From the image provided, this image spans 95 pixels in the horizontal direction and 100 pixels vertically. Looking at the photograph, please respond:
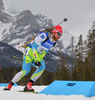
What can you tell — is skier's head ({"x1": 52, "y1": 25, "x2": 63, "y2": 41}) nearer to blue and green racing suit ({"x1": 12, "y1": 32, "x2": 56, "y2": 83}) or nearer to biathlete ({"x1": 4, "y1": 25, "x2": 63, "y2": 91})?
biathlete ({"x1": 4, "y1": 25, "x2": 63, "y2": 91})

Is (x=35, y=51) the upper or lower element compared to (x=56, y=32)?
lower

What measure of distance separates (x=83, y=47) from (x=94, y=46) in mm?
7308

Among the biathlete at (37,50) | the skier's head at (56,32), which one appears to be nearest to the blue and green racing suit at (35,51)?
the biathlete at (37,50)

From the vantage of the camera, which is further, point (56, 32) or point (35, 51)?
point (56, 32)

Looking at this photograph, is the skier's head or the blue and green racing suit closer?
the blue and green racing suit

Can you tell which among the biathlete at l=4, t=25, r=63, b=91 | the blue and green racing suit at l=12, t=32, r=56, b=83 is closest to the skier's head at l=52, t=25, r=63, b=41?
the biathlete at l=4, t=25, r=63, b=91

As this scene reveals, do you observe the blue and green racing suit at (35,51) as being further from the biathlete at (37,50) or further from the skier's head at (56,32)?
the skier's head at (56,32)

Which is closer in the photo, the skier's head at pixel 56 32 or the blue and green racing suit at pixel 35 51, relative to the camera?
the blue and green racing suit at pixel 35 51

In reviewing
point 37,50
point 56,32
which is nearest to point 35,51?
point 37,50

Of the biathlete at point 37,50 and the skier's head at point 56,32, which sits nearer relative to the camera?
the biathlete at point 37,50

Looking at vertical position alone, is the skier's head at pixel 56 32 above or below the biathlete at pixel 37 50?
above

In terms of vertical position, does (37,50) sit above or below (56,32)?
below

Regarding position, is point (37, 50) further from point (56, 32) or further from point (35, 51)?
point (56, 32)

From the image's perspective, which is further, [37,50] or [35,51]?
[37,50]
